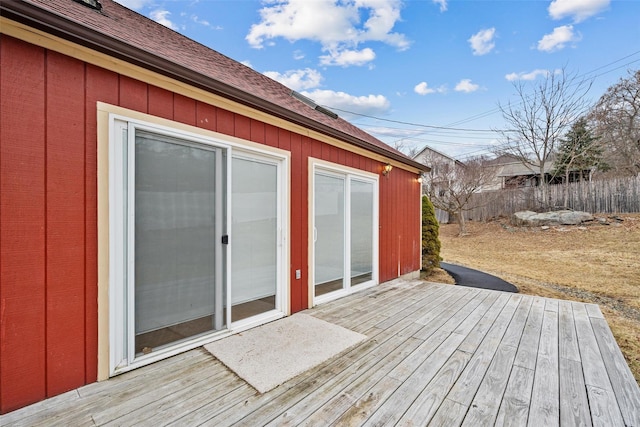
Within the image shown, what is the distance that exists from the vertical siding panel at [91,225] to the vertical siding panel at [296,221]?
1828mm

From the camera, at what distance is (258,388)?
1852mm

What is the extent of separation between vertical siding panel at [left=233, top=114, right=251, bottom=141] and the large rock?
1336 cm

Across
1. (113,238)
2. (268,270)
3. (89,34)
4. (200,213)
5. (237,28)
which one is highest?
(237,28)

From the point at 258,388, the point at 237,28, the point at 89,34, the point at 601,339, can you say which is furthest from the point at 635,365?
the point at 237,28

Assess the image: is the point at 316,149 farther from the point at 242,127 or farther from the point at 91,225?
the point at 91,225

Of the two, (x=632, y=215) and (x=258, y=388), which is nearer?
(x=258, y=388)

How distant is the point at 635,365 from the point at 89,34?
5.03 m

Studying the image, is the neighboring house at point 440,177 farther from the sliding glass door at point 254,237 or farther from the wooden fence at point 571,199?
the sliding glass door at point 254,237

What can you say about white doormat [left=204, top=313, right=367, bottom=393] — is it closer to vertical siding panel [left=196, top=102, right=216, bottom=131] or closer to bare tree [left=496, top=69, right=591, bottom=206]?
vertical siding panel [left=196, top=102, right=216, bottom=131]

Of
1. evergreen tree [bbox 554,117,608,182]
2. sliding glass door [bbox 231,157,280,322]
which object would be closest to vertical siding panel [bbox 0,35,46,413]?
sliding glass door [bbox 231,157,280,322]

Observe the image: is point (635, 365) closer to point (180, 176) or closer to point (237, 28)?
point (180, 176)

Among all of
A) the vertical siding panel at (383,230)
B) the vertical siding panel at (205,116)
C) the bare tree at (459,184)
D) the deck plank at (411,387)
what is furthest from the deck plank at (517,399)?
the bare tree at (459,184)

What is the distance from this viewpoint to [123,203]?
2.00 metres

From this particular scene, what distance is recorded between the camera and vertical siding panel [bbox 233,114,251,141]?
2.73 m
